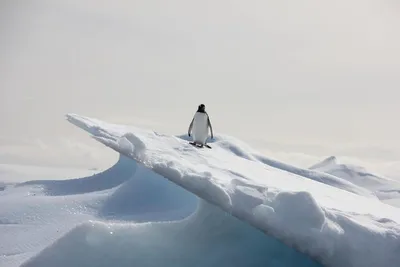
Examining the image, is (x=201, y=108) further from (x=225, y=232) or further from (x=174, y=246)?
(x=174, y=246)

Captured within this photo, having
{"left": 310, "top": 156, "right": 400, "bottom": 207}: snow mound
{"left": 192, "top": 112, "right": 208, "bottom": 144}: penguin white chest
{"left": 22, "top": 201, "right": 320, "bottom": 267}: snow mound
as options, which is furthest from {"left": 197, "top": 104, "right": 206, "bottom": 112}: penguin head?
{"left": 310, "top": 156, "right": 400, "bottom": 207}: snow mound

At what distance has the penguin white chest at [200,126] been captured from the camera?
1001 cm

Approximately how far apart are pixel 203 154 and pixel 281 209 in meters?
3.47

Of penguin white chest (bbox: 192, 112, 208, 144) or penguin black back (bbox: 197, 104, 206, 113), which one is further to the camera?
penguin black back (bbox: 197, 104, 206, 113)

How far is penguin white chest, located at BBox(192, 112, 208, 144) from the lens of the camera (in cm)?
Result: 1001

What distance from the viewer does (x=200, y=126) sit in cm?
1000

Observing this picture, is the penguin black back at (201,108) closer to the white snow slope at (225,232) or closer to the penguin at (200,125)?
the penguin at (200,125)

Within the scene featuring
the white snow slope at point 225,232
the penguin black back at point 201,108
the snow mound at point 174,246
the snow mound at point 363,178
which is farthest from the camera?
the snow mound at point 363,178

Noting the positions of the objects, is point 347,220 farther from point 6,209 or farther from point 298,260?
point 6,209

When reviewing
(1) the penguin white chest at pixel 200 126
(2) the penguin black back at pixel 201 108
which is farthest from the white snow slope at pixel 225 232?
(2) the penguin black back at pixel 201 108

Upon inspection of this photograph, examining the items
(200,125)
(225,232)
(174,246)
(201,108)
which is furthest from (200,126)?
(174,246)

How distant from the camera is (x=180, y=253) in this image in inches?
218

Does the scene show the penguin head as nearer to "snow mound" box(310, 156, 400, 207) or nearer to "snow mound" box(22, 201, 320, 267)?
"snow mound" box(22, 201, 320, 267)

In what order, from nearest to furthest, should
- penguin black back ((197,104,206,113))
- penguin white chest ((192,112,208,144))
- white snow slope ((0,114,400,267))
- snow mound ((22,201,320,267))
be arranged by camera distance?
white snow slope ((0,114,400,267)) < snow mound ((22,201,320,267)) < penguin white chest ((192,112,208,144)) < penguin black back ((197,104,206,113))
